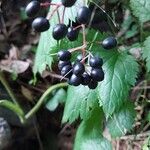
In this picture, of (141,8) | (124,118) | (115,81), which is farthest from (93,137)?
(141,8)

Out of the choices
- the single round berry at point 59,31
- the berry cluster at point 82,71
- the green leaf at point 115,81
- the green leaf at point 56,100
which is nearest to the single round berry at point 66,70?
the berry cluster at point 82,71

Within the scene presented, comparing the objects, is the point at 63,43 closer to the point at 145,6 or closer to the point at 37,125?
the point at 145,6

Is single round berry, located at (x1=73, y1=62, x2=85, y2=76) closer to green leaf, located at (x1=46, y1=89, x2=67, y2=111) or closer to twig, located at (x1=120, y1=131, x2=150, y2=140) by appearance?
twig, located at (x1=120, y1=131, x2=150, y2=140)

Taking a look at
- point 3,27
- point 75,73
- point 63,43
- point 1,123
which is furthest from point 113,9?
point 3,27

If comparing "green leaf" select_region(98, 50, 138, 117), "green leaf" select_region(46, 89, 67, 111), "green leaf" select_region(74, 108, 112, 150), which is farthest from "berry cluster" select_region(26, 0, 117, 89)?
"green leaf" select_region(46, 89, 67, 111)

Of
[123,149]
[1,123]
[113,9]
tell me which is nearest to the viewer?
[113,9]

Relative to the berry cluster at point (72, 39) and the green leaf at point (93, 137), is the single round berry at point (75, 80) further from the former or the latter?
the green leaf at point (93, 137)

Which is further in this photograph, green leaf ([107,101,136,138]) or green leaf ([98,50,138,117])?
green leaf ([107,101,136,138])
